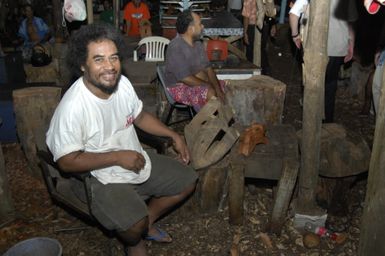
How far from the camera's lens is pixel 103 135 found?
9.48 ft

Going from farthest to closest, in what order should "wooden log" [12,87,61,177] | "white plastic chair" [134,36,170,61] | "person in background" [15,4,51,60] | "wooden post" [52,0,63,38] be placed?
"person in background" [15,4,51,60] < "wooden post" [52,0,63,38] < "white plastic chair" [134,36,170,61] < "wooden log" [12,87,61,177]

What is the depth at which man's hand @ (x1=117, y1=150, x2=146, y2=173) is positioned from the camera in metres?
2.81

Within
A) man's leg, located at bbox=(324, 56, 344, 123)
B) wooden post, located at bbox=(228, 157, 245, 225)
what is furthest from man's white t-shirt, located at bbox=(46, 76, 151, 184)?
man's leg, located at bbox=(324, 56, 344, 123)

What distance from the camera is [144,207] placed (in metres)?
2.91

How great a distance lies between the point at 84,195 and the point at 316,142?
1964mm

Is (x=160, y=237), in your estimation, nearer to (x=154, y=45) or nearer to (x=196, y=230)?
(x=196, y=230)

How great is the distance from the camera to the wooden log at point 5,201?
3.67m

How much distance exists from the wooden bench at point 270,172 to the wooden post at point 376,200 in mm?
1026

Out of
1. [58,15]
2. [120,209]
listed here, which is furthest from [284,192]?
[58,15]

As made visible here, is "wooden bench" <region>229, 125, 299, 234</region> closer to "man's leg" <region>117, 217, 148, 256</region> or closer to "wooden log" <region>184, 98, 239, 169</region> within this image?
"wooden log" <region>184, 98, 239, 169</region>

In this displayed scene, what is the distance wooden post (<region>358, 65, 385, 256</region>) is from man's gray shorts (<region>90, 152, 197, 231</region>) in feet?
4.82

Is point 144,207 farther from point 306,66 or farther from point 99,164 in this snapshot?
point 306,66

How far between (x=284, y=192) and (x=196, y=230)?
3.06ft

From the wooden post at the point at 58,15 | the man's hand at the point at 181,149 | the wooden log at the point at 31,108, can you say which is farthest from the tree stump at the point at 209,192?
the wooden post at the point at 58,15
